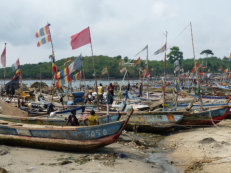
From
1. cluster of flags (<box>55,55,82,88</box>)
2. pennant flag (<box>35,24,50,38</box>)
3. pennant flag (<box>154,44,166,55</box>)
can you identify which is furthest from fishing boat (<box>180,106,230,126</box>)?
pennant flag (<box>35,24,50,38</box>)

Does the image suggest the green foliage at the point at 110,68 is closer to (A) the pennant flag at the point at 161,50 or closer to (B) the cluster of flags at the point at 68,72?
(A) the pennant flag at the point at 161,50

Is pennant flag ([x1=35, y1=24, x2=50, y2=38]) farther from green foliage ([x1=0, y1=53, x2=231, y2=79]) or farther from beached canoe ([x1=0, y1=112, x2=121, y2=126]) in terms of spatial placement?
green foliage ([x1=0, y1=53, x2=231, y2=79])

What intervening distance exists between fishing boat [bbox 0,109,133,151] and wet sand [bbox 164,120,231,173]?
9.03ft

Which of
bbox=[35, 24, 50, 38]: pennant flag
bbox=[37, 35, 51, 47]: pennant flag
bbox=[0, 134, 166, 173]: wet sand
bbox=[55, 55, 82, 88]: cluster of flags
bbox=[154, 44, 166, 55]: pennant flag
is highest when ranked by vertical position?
bbox=[35, 24, 50, 38]: pennant flag

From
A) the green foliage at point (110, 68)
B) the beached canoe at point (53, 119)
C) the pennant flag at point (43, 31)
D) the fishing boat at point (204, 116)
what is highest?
the green foliage at point (110, 68)

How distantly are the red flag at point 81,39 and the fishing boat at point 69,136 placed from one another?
427 centimetres

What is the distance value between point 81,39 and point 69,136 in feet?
16.1

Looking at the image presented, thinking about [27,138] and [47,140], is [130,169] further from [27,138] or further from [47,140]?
[27,138]

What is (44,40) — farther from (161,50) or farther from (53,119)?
(161,50)

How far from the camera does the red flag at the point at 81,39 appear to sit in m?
11.6

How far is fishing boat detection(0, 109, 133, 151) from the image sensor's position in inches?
370

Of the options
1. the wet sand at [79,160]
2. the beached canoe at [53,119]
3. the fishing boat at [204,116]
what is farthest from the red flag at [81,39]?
the fishing boat at [204,116]

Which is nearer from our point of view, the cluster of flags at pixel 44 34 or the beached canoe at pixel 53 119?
the beached canoe at pixel 53 119

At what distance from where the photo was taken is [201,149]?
10.4 meters
